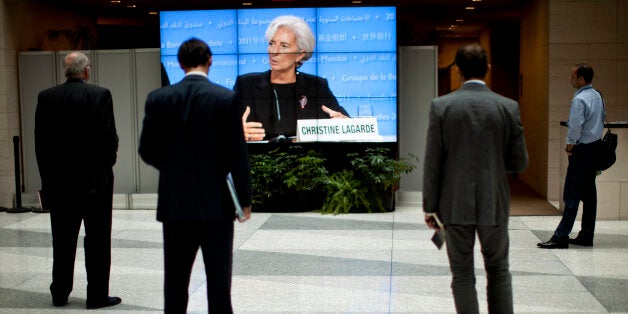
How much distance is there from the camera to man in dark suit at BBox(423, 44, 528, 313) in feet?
15.6

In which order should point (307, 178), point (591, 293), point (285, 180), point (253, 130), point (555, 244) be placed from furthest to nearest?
1. point (253, 130)
2. point (307, 178)
3. point (285, 180)
4. point (555, 244)
5. point (591, 293)

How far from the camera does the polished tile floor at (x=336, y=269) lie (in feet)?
21.2

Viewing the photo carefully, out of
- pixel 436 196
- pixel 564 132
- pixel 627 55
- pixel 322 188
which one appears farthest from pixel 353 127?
pixel 436 196

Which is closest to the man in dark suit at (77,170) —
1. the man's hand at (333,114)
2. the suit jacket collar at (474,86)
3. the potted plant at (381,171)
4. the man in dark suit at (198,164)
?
the man in dark suit at (198,164)

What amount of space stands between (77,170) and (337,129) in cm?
583

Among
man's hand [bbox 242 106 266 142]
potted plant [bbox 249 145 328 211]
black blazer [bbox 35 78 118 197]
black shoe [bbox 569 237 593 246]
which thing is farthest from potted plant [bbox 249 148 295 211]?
black blazer [bbox 35 78 118 197]

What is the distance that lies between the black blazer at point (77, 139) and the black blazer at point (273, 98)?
5412 millimetres

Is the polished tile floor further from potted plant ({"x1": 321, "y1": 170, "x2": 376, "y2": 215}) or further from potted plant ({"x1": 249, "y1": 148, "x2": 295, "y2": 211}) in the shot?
potted plant ({"x1": 249, "y1": 148, "x2": 295, "y2": 211})

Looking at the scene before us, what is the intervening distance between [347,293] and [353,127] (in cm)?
513

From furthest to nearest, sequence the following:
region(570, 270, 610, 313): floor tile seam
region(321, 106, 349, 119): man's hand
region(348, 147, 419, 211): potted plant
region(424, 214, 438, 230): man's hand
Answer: region(321, 106, 349, 119): man's hand, region(348, 147, 419, 211): potted plant, region(570, 270, 610, 313): floor tile seam, region(424, 214, 438, 230): man's hand

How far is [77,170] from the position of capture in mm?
6281

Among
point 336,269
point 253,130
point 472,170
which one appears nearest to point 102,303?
point 336,269

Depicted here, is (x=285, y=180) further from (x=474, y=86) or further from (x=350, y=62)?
(x=474, y=86)

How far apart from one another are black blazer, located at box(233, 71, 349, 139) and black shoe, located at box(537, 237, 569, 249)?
3.91 metres
